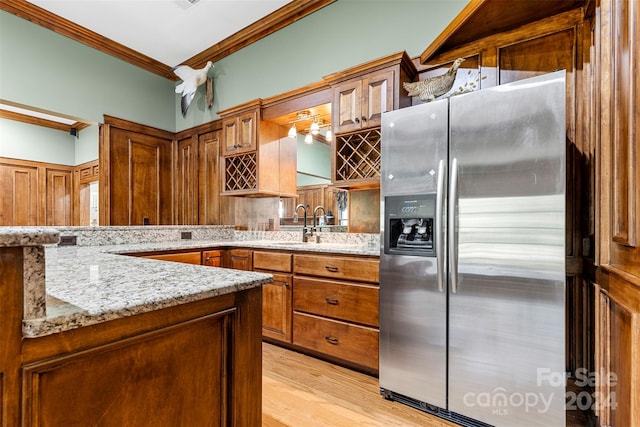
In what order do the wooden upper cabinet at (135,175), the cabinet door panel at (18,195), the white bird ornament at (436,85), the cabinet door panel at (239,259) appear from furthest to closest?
1. the cabinet door panel at (18,195)
2. the wooden upper cabinet at (135,175)
3. the cabinet door panel at (239,259)
4. the white bird ornament at (436,85)

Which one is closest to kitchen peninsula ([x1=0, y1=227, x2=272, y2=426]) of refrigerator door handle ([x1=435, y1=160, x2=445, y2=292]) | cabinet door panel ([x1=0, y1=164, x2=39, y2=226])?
refrigerator door handle ([x1=435, y1=160, x2=445, y2=292])

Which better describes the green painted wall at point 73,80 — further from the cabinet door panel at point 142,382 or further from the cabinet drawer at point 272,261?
the cabinet door panel at point 142,382

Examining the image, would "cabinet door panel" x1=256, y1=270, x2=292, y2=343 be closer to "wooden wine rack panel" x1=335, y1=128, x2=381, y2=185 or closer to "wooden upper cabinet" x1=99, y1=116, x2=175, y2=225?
"wooden wine rack panel" x1=335, y1=128, x2=381, y2=185

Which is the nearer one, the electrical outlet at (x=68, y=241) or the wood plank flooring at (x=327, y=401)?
the wood plank flooring at (x=327, y=401)

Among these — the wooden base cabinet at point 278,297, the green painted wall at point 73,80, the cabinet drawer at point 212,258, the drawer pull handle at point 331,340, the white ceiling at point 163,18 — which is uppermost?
the white ceiling at point 163,18

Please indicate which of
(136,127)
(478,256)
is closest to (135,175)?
(136,127)

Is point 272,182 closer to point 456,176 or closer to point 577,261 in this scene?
point 456,176

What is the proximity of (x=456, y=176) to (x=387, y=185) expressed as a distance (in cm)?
42

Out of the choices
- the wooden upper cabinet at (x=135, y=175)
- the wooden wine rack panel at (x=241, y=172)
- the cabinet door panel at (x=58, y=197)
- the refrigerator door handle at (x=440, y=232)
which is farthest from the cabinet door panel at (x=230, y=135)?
the cabinet door panel at (x=58, y=197)

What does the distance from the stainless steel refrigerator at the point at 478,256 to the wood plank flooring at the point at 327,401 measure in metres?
0.11

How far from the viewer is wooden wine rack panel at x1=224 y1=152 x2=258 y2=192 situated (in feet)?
10.8

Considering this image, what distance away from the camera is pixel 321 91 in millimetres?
2904

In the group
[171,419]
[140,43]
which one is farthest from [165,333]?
[140,43]

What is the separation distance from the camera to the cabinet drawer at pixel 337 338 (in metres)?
2.13
